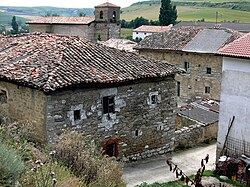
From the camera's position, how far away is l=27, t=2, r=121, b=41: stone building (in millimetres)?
57281

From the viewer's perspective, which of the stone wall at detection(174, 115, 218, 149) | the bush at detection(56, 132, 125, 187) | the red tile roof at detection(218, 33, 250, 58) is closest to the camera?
the bush at detection(56, 132, 125, 187)

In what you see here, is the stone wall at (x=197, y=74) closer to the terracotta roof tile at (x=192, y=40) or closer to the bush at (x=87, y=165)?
the terracotta roof tile at (x=192, y=40)

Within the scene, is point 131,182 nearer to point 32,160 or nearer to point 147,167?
point 147,167

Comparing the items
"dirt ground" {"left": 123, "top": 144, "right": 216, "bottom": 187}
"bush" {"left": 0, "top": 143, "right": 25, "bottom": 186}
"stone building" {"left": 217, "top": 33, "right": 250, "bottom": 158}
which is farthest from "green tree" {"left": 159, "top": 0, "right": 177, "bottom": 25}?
"bush" {"left": 0, "top": 143, "right": 25, "bottom": 186}

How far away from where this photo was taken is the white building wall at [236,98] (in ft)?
49.9

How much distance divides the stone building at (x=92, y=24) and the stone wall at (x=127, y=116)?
4010 cm

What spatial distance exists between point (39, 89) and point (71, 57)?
259 centimetres

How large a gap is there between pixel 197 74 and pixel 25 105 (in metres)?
19.8

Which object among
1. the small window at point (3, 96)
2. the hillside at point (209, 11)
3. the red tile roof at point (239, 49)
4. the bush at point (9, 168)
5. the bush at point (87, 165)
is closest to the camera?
the bush at point (9, 168)

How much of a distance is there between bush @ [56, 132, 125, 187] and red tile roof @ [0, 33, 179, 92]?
3.32 meters

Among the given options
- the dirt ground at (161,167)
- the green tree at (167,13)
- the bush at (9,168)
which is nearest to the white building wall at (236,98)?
the dirt ground at (161,167)

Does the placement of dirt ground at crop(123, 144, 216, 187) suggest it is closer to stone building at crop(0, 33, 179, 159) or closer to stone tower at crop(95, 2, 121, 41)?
stone building at crop(0, 33, 179, 159)

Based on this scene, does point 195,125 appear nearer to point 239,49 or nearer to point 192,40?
point 239,49

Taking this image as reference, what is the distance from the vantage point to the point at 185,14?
391 feet
